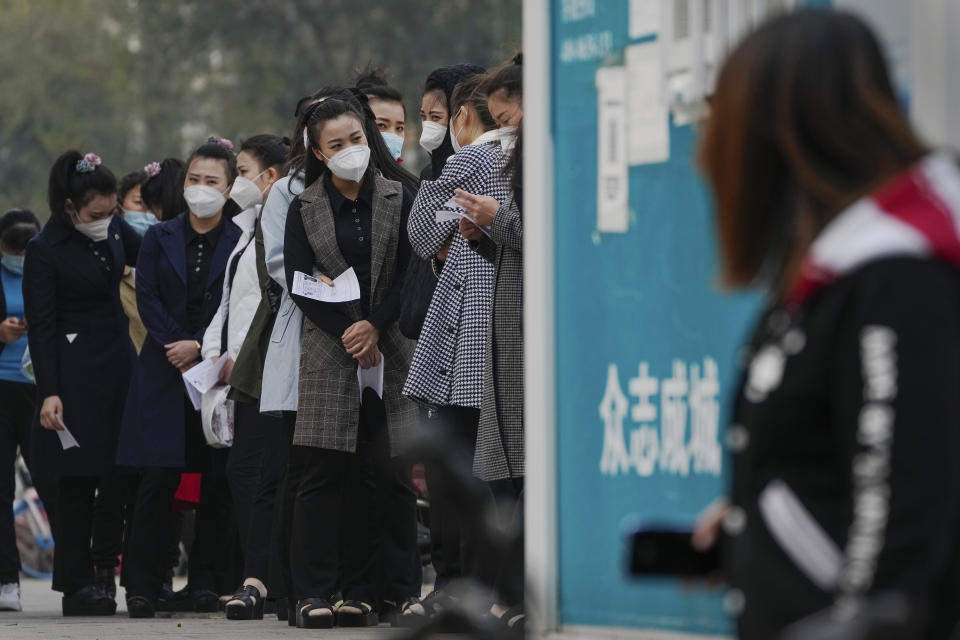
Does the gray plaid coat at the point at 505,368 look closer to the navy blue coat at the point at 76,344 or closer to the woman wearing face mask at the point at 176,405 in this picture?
the woman wearing face mask at the point at 176,405

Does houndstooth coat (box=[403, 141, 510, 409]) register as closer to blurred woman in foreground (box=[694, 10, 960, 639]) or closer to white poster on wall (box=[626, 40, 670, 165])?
white poster on wall (box=[626, 40, 670, 165])

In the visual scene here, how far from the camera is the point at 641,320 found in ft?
14.3

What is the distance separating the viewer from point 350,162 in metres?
7.43

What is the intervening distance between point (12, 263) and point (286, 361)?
11.6ft

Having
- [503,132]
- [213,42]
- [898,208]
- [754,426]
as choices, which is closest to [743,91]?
[898,208]

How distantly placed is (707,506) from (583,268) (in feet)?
2.54

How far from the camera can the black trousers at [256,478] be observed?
809cm

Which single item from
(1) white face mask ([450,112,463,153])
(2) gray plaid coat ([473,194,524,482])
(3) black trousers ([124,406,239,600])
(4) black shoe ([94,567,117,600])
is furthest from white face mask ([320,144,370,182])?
(4) black shoe ([94,567,117,600])

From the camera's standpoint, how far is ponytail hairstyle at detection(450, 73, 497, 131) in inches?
269

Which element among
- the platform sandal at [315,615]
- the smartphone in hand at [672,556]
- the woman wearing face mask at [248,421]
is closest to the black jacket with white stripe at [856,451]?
the smartphone in hand at [672,556]

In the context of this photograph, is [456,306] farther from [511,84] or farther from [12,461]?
[12,461]

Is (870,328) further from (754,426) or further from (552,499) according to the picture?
(552,499)

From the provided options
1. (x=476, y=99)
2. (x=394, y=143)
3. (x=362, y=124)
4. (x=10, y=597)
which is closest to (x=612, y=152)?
(x=476, y=99)

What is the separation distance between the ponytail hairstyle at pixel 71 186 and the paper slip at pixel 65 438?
0.97 metres
